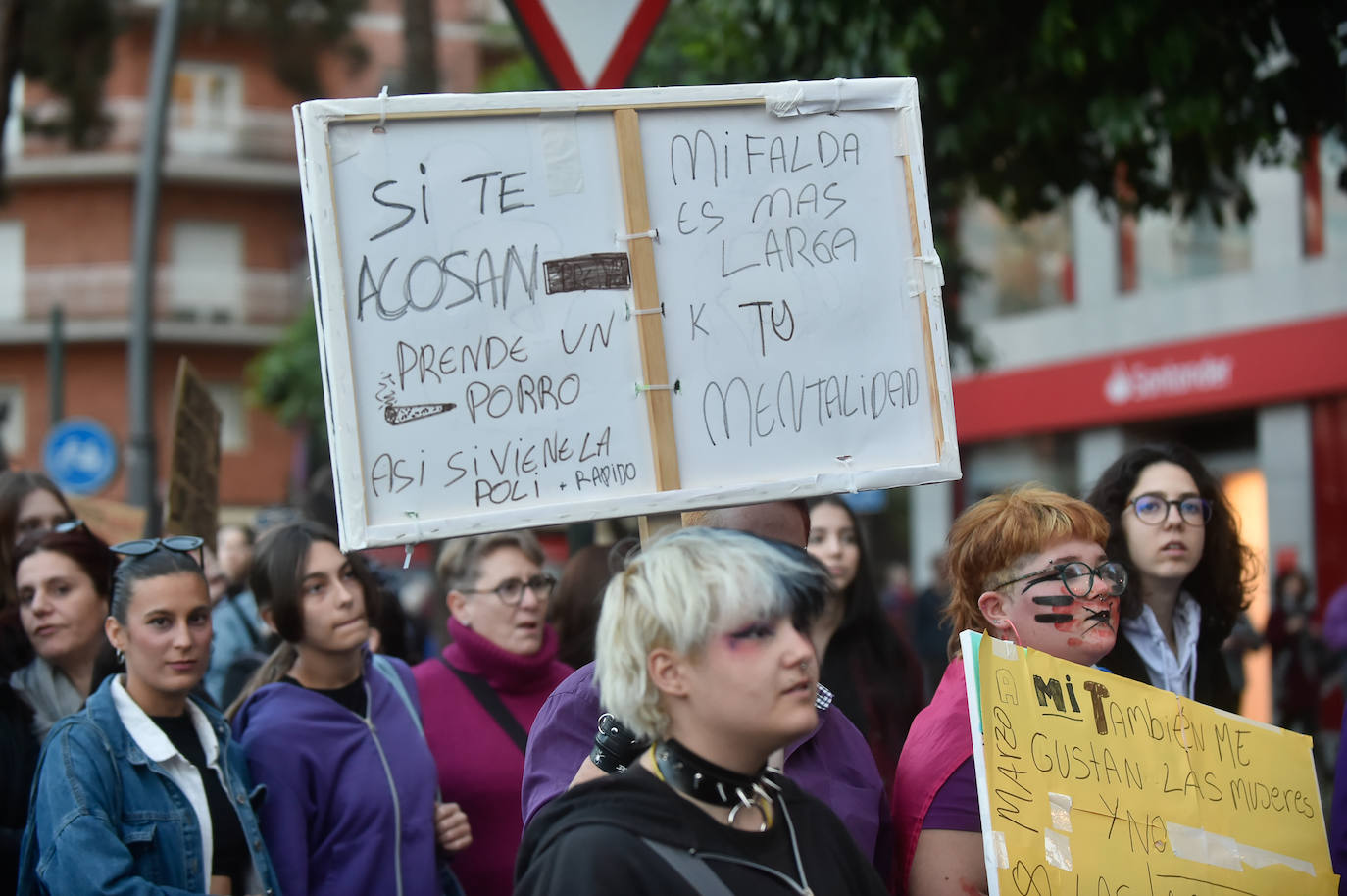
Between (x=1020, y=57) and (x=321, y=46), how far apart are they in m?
21.6

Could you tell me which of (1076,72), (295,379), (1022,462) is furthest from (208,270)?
(1076,72)

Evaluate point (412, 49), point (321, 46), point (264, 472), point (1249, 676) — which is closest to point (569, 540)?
point (412, 49)

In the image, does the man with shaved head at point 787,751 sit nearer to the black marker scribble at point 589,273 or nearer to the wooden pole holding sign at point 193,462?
the black marker scribble at point 589,273

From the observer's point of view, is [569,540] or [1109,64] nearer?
[569,540]

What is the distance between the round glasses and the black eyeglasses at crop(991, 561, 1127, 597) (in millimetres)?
1249

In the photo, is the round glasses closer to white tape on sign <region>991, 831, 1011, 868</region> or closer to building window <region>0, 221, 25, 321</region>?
white tape on sign <region>991, 831, 1011, 868</region>

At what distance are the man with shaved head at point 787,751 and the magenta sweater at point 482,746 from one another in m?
1.34

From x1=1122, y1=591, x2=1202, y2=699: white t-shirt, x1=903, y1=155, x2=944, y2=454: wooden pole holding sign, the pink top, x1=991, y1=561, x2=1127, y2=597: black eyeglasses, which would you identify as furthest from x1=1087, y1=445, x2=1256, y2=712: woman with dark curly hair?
x1=903, y1=155, x2=944, y2=454: wooden pole holding sign

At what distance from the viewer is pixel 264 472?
34.4 metres

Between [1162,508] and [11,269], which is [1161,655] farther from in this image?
[11,269]

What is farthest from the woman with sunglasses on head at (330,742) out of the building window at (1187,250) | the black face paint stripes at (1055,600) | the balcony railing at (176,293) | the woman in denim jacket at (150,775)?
the balcony railing at (176,293)

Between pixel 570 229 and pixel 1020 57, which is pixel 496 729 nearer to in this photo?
pixel 570 229

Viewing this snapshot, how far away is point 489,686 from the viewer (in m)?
4.59

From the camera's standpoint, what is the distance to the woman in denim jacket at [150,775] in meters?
3.36
